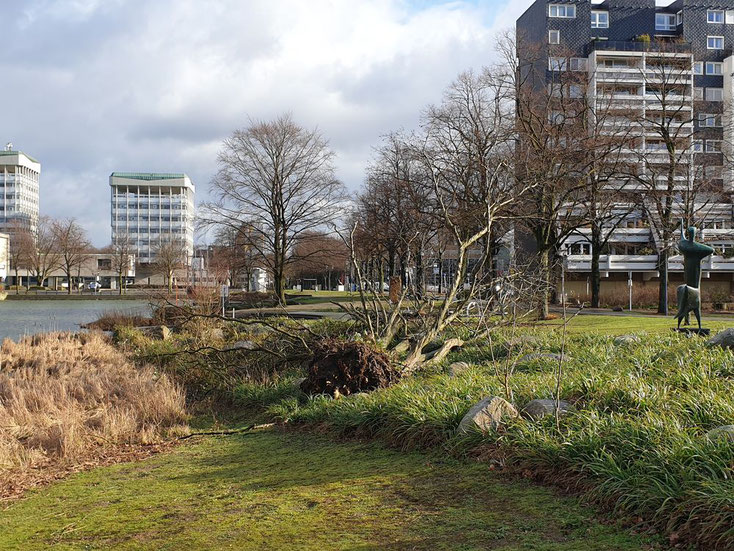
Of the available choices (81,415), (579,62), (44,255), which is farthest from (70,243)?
(81,415)

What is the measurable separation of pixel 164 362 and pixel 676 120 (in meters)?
56.6

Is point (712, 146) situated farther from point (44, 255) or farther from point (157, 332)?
point (44, 255)

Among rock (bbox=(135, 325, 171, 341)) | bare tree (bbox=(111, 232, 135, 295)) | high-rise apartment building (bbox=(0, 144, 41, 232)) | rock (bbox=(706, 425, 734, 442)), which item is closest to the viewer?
rock (bbox=(706, 425, 734, 442))

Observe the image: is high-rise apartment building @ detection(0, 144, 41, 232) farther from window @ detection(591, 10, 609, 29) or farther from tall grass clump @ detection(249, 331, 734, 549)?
tall grass clump @ detection(249, 331, 734, 549)

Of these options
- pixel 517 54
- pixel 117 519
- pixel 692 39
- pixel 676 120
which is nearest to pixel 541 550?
pixel 117 519

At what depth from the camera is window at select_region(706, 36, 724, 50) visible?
6981cm

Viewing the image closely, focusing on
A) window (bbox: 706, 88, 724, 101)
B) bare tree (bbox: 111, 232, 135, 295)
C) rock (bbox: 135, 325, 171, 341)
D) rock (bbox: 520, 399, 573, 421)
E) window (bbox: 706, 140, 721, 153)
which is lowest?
rock (bbox: 135, 325, 171, 341)

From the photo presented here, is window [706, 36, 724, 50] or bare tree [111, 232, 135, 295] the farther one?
bare tree [111, 232, 135, 295]

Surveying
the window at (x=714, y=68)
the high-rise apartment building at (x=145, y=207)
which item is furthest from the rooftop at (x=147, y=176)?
the window at (x=714, y=68)

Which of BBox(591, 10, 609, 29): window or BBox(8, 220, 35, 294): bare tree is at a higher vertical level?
BBox(591, 10, 609, 29): window

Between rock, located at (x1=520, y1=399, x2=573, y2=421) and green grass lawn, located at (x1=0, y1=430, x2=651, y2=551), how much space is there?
1.03m

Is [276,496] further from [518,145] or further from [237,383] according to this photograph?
[518,145]

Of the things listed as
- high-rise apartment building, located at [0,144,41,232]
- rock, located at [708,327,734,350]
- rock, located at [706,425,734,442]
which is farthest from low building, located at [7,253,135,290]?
rock, located at [706,425,734,442]

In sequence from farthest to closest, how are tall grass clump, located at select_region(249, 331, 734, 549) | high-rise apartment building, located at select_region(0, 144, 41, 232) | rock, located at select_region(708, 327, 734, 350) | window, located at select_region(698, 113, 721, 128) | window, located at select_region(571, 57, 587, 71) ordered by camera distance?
high-rise apartment building, located at select_region(0, 144, 41, 232) < window, located at select_region(571, 57, 587, 71) < window, located at select_region(698, 113, 721, 128) < rock, located at select_region(708, 327, 734, 350) < tall grass clump, located at select_region(249, 331, 734, 549)
